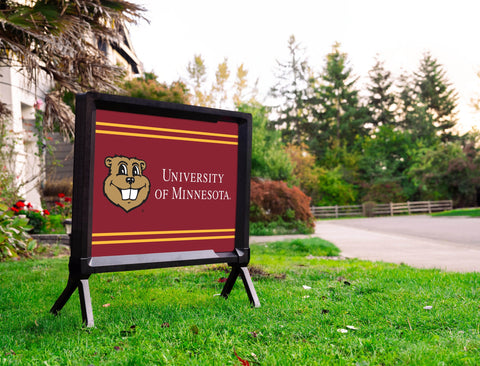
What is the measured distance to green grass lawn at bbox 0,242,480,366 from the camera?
2.43 m

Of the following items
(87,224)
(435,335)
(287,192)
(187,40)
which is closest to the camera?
(435,335)

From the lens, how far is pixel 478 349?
2486mm

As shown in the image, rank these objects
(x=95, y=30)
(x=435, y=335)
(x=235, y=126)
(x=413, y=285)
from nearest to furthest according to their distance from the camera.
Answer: (x=435, y=335)
(x=235, y=126)
(x=413, y=285)
(x=95, y=30)

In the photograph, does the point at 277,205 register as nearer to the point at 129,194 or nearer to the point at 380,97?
the point at 129,194

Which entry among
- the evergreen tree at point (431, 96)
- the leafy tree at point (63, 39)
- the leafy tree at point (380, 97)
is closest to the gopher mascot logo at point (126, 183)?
the leafy tree at point (63, 39)

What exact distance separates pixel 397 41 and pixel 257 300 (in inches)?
1937

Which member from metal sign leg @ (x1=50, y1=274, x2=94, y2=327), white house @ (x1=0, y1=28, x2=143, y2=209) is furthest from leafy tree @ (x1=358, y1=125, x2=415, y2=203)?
metal sign leg @ (x1=50, y1=274, x2=94, y2=327)

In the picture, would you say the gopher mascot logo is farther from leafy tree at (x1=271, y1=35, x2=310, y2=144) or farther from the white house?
leafy tree at (x1=271, y1=35, x2=310, y2=144)

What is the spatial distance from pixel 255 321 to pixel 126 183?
4.86 ft

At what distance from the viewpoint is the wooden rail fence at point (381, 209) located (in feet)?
104

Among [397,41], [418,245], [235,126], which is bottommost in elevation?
[418,245]

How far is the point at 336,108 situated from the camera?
4397 cm

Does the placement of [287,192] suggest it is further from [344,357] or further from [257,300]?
[344,357]

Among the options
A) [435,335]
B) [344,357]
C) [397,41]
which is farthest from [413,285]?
[397,41]
